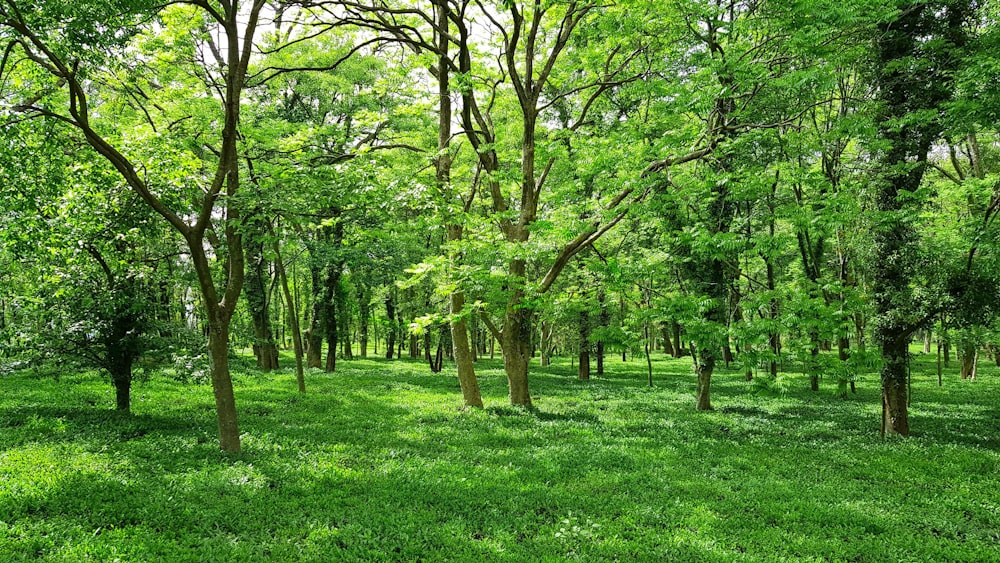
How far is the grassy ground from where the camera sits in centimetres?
586

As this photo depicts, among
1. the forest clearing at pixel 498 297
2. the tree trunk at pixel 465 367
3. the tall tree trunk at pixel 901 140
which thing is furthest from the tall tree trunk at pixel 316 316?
the tall tree trunk at pixel 901 140

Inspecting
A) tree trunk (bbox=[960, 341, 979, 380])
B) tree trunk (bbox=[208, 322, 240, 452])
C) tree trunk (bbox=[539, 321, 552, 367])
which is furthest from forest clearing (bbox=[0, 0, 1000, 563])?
tree trunk (bbox=[539, 321, 552, 367])

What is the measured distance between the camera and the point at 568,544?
6074 millimetres

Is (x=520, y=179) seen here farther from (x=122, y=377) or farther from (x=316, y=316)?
(x=316, y=316)

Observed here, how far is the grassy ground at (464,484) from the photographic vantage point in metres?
5.86

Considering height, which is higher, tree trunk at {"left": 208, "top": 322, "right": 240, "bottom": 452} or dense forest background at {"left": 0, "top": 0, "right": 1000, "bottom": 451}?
dense forest background at {"left": 0, "top": 0, "right": 1000, "bottom": 451}

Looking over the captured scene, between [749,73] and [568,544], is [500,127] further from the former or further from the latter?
[568,544]

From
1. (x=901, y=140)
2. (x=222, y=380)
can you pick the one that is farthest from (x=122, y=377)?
(x=901, y=140)

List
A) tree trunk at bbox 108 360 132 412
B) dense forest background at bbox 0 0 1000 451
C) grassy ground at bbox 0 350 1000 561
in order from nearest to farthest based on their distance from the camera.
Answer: grassy ground at bbox 0 350 1000 561, dense forest background at bbox 0 0 1000 451, tree trunk at bbox 108 360 132 412

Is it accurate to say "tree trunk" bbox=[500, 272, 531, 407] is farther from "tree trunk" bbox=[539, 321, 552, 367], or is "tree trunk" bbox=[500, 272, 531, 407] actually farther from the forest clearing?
"tree trunk" bbox=[539, 321, 552, 367]

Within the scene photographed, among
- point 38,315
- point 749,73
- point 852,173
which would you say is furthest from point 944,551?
point 38,315

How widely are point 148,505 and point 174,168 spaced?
5.45 metres

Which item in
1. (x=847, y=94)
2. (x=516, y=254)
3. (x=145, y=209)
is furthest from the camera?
(x=847, y=94)

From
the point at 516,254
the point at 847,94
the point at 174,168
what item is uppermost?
the point at 847,94
